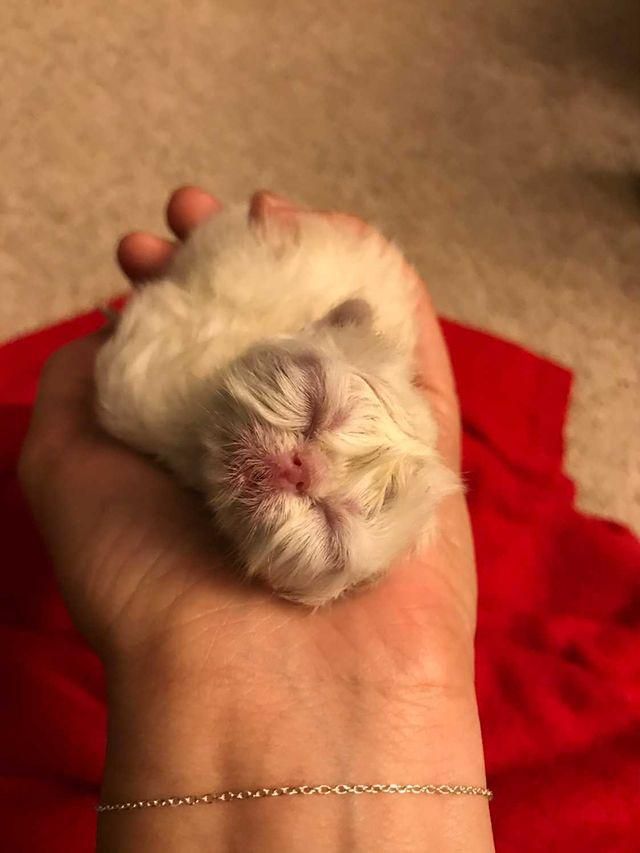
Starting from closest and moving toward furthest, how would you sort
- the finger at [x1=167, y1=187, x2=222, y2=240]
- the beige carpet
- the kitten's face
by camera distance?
the kitten's face → the finger at [x1=167, y1=187, x2=222, y2=240] → the beige carpet

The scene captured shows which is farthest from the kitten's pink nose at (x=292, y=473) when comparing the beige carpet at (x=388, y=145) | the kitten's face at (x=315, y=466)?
the beige carpet at (x=388, y=145)

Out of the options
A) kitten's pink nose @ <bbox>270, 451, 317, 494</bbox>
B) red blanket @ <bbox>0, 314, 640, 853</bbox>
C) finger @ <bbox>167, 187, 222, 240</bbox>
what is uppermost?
finger @ <bbox>167, 187, 222, 240</bbox>

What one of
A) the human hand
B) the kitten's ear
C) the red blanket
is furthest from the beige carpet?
the kitten's ear

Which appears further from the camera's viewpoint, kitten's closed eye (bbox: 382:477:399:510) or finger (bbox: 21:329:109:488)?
finger (bbox: 21:329:109:488)

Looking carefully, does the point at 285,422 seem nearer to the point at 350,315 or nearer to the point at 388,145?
the point at 350,315

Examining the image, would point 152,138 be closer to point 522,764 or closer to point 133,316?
point 133,316

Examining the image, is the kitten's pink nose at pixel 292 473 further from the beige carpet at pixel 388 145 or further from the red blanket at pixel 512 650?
the beige carpet at pixel 388 145

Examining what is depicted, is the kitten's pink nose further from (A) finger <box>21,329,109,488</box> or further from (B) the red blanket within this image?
(B) the red blanket

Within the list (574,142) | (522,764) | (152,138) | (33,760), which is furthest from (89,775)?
(574,142)

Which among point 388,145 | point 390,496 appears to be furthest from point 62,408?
point 388,145
